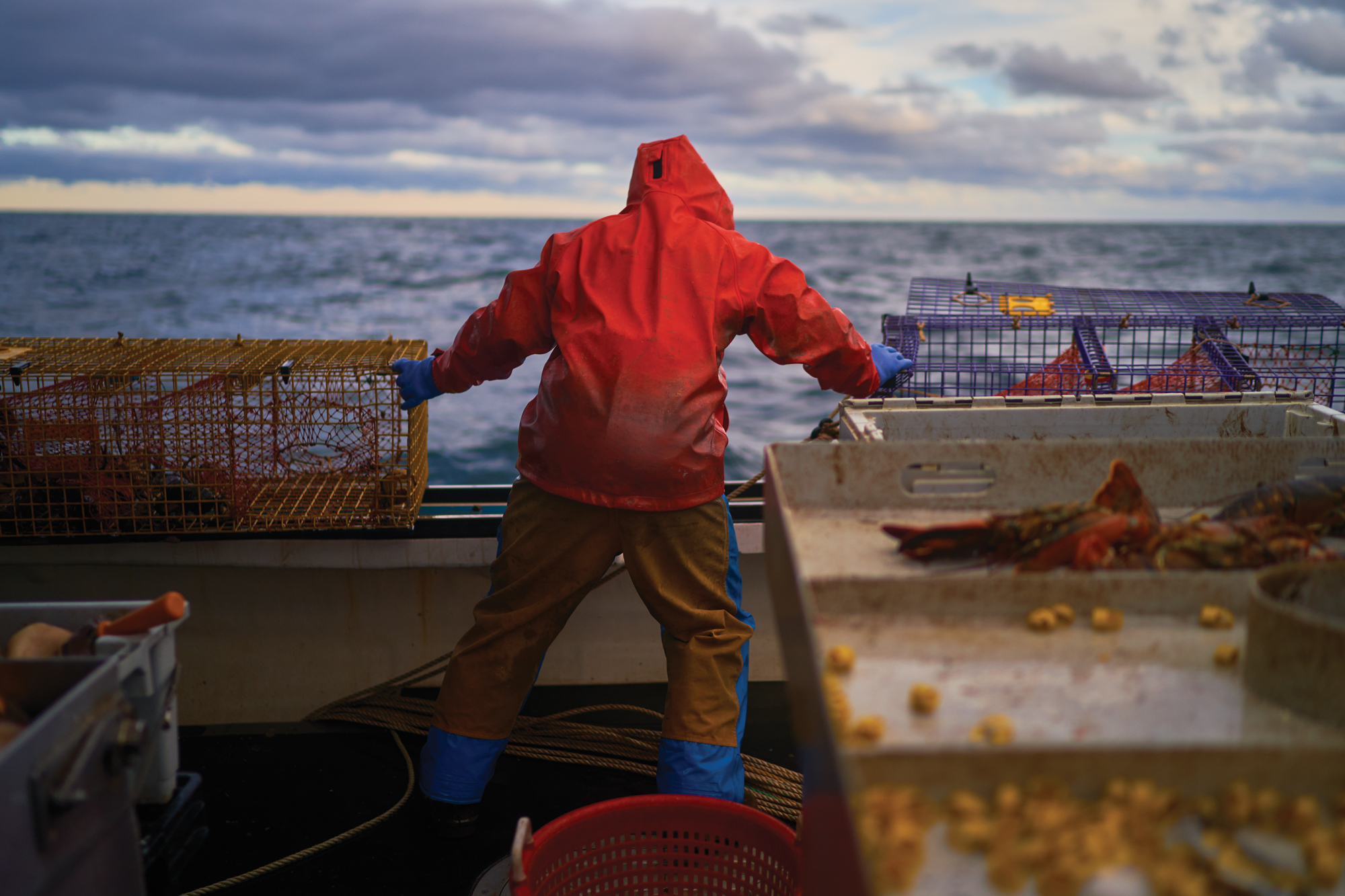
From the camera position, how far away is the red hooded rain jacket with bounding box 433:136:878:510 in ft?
7.34

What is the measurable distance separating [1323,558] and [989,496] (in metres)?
0.46

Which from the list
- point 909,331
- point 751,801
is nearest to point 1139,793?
point 751,801

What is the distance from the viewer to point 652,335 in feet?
7.29

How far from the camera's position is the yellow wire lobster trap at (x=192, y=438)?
2.69 m

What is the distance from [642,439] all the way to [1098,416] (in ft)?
3.82

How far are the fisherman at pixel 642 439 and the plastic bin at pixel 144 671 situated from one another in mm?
1028

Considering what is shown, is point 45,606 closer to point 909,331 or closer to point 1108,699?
point 1108,699

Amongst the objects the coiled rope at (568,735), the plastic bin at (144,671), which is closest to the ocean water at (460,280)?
the coiled rope at (568,735)

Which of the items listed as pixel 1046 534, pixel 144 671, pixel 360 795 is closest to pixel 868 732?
pixel 1046 534

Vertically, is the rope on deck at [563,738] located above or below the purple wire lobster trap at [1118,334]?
below

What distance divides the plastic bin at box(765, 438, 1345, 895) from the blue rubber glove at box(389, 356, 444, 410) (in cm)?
146

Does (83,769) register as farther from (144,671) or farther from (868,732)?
(868,732)

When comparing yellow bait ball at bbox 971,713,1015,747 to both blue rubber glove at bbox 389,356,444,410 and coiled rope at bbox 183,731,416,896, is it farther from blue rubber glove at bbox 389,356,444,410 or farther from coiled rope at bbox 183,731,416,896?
coiled rope at bbox 183,731,416,896

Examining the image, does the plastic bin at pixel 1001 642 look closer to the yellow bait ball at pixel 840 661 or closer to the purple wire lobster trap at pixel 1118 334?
the yellow bait ball at pixel 840 661
